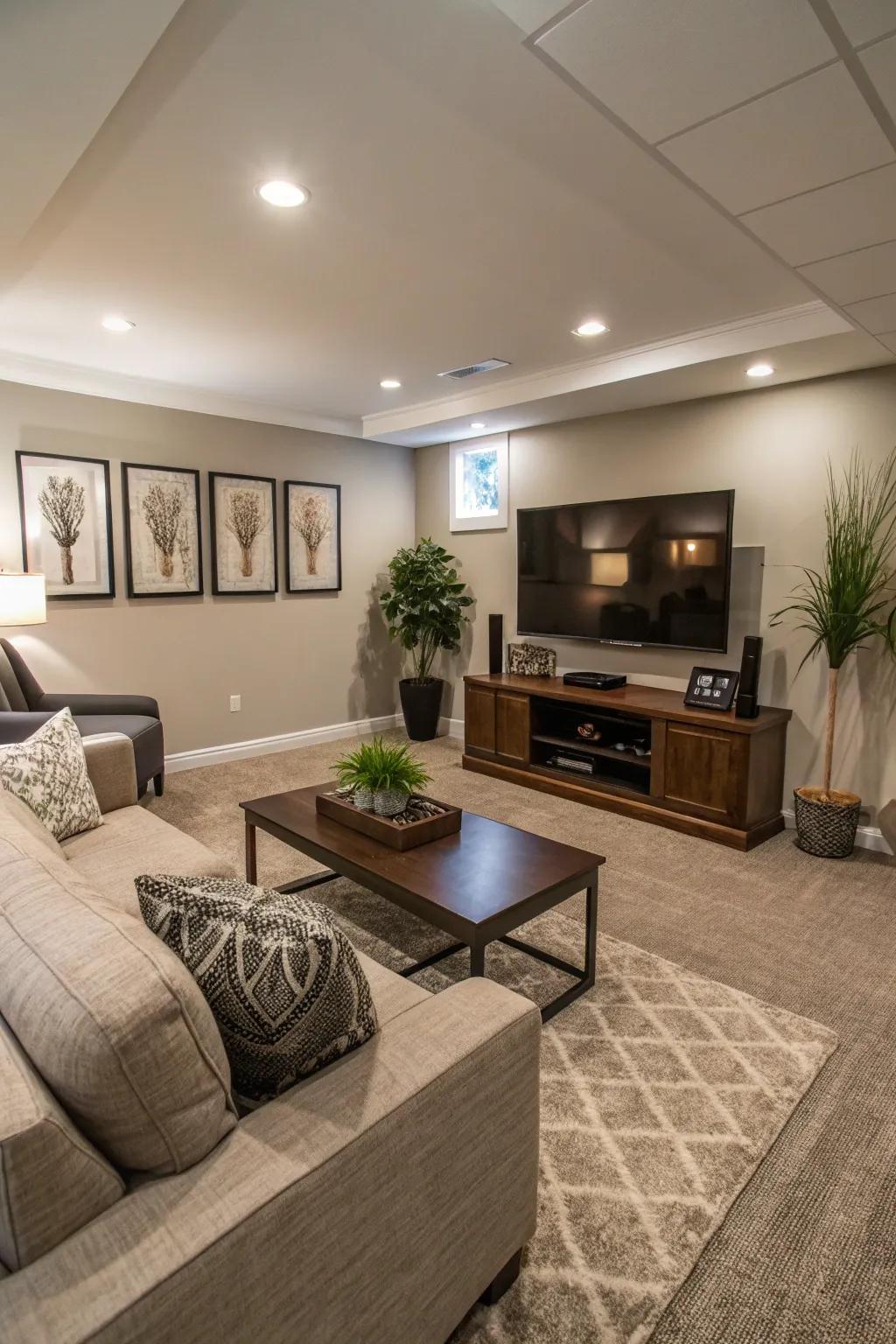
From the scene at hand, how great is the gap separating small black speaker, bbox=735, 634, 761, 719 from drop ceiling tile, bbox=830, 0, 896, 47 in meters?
2.74

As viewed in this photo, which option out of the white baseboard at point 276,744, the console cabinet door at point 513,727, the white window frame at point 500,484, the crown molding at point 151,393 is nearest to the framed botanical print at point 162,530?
the crown molding at point 151,393

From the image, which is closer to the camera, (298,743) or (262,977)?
(262,977)

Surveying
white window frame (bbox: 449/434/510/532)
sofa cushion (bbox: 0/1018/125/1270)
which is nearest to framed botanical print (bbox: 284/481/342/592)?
white window frame (bbox: 449/434/510/532)

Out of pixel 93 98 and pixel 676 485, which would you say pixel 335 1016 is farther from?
pixel 676 485

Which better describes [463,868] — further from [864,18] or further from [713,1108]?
[864,18]

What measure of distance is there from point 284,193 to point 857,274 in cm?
176

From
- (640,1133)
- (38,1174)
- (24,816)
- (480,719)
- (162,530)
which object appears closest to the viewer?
(38,1174)

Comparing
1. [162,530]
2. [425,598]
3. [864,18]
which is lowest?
[425,598]

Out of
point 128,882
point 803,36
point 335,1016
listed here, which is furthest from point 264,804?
point 803,36

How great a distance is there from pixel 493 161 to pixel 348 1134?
2319mm

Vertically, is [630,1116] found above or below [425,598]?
below

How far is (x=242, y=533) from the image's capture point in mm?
5035

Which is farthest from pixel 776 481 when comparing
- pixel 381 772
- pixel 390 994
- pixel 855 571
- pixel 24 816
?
pixel 24 816

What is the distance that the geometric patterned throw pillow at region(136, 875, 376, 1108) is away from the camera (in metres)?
1.08
